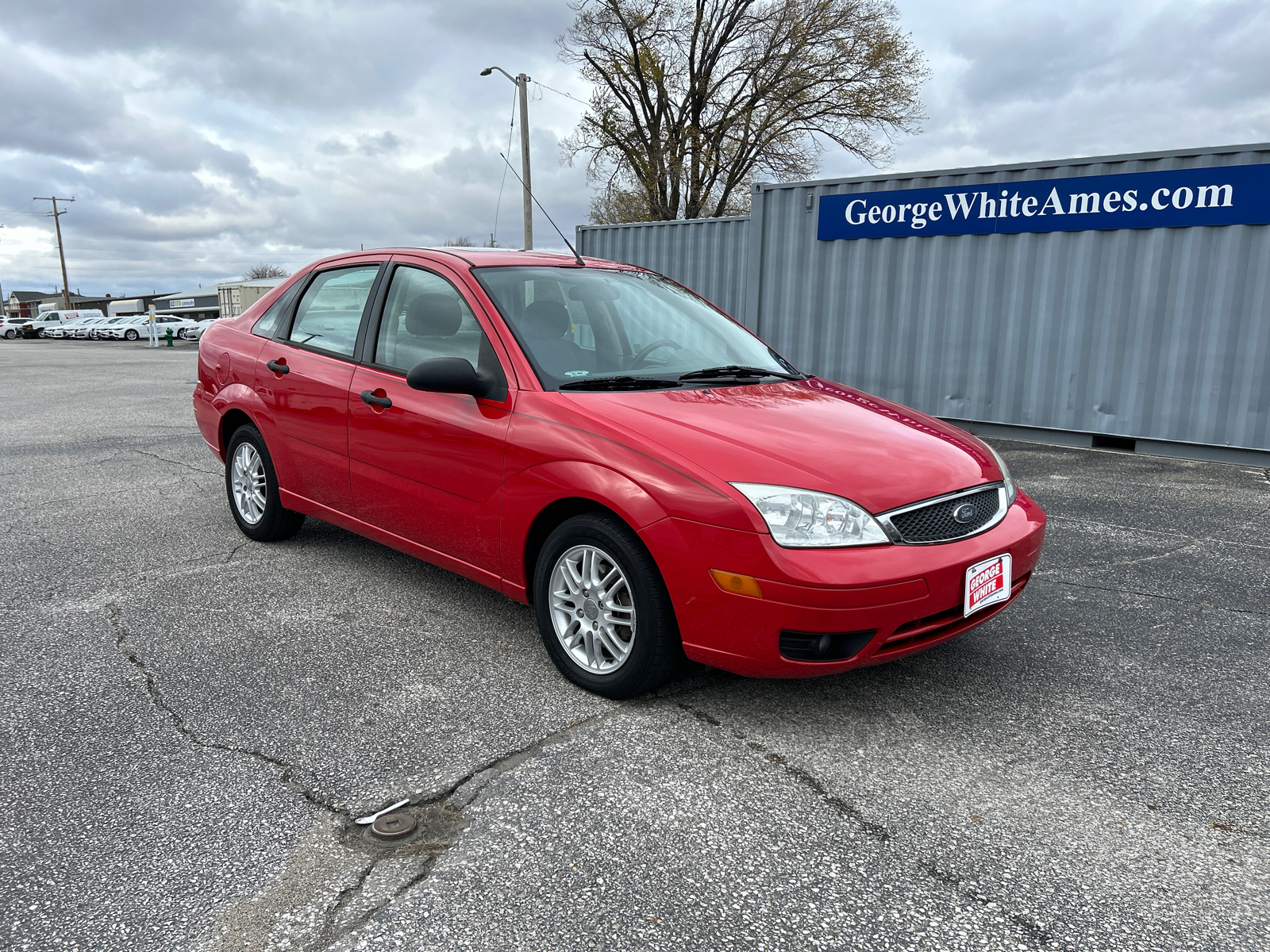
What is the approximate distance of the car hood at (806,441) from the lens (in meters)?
2.74

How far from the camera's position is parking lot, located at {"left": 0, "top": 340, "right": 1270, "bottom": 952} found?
6.61 ft

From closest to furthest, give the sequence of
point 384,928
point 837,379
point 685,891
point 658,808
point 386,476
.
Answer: point 384,928 → point 685,891 → point 658,808 → point 386,476 → point 837,379

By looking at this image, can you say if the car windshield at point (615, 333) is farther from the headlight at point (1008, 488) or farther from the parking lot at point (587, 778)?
the parking lot at point (587, 778)

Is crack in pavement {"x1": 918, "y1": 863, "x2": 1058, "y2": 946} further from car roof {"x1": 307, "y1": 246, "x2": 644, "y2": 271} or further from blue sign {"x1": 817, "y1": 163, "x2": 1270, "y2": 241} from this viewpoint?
blue sign {"x1": 817, "y1": 163, "x2": 1270, "y2": 241}

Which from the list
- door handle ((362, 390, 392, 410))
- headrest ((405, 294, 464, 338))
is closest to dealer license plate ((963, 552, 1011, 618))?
headrest ((405, 294, 464, 338))

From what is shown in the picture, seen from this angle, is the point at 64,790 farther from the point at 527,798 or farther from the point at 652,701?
the point at 652,701

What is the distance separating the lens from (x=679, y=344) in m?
3.85

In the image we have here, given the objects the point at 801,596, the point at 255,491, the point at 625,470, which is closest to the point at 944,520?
the point at 801,596

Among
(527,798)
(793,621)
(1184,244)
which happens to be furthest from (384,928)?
(1184,244)

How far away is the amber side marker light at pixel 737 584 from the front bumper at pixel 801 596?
0.01 metres

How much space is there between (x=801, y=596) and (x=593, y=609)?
0.79 meters

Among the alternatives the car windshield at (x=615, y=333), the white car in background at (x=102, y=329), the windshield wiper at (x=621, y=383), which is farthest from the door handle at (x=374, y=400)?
the white car in background at (x=102, y=329)

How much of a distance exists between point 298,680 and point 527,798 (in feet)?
3.88

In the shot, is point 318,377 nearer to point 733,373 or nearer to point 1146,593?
point 733,373
